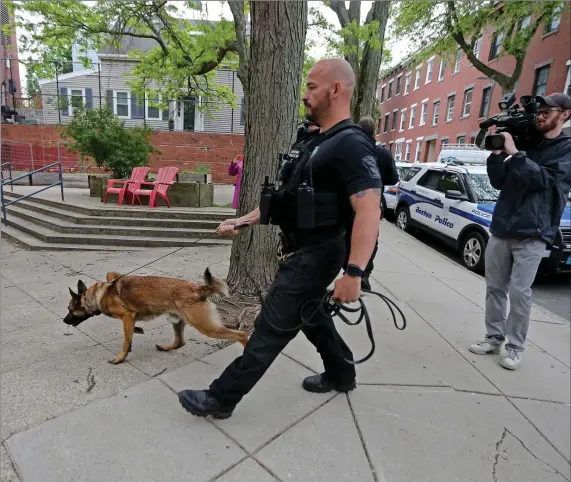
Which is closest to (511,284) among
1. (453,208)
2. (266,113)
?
(266,113)

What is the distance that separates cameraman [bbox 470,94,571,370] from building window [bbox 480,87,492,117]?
21.6 metres

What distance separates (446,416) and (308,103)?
222 cm

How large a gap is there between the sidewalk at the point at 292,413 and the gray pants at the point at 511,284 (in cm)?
29

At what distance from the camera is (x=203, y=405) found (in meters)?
2.24

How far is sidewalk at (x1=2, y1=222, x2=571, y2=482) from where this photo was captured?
6.54 ft

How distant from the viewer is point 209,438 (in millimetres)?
2143

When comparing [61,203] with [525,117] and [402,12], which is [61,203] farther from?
[402,12]

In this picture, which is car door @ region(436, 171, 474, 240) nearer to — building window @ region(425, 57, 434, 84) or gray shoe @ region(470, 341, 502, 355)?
gray shoe @ region(470, 341, 502, 355)

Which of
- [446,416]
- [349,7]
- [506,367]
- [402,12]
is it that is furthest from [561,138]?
[402,12]

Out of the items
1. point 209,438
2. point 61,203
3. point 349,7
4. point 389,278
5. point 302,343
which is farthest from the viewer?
point 349,7

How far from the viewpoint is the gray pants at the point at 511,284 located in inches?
116

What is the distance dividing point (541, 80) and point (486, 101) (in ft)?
13.0

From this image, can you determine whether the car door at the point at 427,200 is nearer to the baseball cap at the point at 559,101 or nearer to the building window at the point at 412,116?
the baseball cap at the point at 559,101

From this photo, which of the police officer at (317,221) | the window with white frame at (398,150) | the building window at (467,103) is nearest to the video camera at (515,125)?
the police officer at (317,221)
